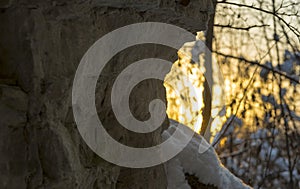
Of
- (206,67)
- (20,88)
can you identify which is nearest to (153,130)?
(20,88)

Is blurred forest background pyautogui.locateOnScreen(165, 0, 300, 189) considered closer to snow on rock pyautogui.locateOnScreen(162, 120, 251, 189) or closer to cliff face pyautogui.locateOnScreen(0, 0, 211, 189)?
snow on rock pyautogui.locateOnScreen(162, 120, 251, 189)

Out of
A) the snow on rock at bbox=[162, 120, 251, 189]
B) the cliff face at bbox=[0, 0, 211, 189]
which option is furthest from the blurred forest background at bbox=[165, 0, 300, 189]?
the cliff face at bbox=[0, 0, 211, 189]

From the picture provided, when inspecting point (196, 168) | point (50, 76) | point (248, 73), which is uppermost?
point (248, 73)

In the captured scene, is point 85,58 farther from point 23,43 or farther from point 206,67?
point 206,67

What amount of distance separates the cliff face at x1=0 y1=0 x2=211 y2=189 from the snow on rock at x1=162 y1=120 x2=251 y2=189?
98cm

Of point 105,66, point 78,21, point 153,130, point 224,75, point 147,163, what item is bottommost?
point 147,163

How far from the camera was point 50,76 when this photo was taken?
1.64 metres

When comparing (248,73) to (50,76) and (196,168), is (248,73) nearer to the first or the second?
(196,168)

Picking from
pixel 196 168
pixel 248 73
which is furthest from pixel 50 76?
pixel 248 73

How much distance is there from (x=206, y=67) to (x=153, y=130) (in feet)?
9.93

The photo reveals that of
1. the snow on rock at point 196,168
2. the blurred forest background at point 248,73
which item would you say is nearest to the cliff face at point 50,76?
the snow on rock at point 196,168

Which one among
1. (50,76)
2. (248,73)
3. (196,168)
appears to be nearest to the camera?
(50,76)

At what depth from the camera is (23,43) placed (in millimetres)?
1549

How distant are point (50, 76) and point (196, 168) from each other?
63.4 inches
